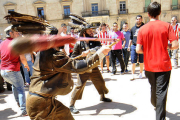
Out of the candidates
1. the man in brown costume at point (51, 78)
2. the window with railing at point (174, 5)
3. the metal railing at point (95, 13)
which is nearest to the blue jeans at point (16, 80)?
the man in brown costume at point (51, 78)

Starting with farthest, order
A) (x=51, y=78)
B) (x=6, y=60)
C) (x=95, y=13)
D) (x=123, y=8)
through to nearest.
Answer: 1. (x=95, y=13)
2. (x=123, y=8)
3. (x=6, y=60)
4. (x=51, y=78)

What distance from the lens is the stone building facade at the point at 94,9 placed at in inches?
1076

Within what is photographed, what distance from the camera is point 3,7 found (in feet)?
93.2

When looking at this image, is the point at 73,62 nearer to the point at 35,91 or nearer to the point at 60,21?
the point at 35,91

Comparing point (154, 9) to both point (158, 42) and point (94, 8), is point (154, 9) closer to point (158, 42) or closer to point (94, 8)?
point (158, 42)

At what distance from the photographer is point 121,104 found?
3904 millimetres

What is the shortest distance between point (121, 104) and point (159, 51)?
1.81 m

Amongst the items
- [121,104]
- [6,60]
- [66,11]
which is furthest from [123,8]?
[6,60]

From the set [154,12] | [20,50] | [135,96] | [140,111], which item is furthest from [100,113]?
[20,50]

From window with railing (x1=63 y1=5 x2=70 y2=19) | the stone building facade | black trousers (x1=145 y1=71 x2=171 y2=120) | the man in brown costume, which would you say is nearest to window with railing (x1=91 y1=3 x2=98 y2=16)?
the stone building facade

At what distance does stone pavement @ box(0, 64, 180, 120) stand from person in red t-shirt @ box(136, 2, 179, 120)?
0.74 meters

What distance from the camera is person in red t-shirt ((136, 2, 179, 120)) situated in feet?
8.58

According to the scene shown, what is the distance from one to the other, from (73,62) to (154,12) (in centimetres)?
175

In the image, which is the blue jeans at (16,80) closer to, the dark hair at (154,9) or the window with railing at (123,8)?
the dark hair at (154,9)
